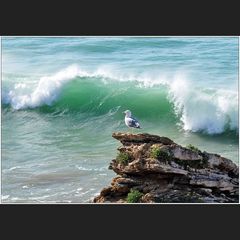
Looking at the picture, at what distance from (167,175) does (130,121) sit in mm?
1050

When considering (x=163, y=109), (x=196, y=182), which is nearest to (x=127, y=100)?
(x=163, y=109)

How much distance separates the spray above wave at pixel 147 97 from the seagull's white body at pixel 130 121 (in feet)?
1.00

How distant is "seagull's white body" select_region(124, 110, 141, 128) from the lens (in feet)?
59.8

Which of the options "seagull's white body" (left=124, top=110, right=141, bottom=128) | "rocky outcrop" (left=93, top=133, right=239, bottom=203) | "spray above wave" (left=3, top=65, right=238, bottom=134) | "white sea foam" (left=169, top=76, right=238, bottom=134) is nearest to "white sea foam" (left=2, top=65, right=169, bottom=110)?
"spray above wave" (left=3, top=65, right=238, bottom=134)

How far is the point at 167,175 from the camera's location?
18.0 metres

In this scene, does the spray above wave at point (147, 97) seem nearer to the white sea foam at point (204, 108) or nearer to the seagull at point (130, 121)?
the white sea foam at point (204, 108)

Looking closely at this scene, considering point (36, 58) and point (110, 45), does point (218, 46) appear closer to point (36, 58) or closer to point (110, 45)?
point (110, 45)

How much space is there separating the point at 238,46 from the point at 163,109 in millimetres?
1608

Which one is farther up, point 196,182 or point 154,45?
point 154,45

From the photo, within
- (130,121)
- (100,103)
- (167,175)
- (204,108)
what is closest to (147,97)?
(130,121)

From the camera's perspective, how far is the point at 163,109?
18.8 metres

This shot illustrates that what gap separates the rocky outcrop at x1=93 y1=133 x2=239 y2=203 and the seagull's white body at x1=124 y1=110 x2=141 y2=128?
246 mm

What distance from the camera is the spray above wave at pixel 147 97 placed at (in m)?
18.5

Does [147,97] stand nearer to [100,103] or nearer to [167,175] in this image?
[100,103]
